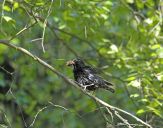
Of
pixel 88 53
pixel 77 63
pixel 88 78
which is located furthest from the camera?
pixel 88 53

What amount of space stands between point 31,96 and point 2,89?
51 cm

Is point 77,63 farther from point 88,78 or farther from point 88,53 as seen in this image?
point 88,53

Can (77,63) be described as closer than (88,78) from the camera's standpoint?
No

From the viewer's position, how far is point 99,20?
6422 millimetres

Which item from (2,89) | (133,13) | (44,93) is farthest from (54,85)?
(133,13)

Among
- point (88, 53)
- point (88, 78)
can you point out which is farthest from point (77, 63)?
point (88, 53)

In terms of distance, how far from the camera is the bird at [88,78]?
211 inches

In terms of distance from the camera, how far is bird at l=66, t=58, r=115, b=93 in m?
5.36

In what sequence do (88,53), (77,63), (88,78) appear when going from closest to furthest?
(88,78)
(77,63)
(88,53)

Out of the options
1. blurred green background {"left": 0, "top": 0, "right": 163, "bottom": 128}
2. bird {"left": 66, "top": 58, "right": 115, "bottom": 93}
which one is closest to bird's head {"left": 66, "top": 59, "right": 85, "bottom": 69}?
bird {"left": 66, "top": 58, "right": 115, "bottom": 93}

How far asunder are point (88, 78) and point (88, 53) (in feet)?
11.7

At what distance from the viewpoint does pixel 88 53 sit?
8961 millimetres

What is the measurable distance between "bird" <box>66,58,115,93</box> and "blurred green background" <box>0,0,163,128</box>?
0.23m

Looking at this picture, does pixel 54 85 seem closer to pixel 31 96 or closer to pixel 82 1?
pixel 31 96
